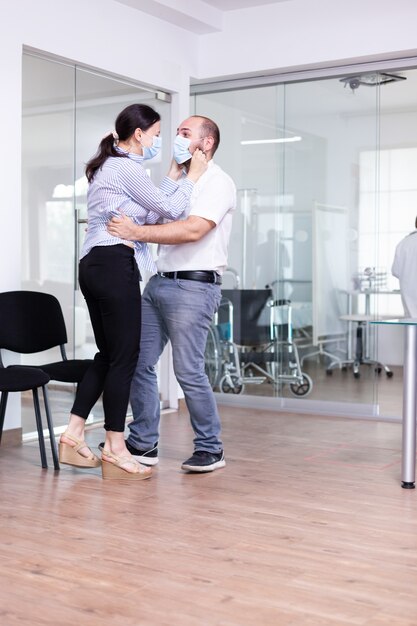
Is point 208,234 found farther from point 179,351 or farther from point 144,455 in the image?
point 144,455

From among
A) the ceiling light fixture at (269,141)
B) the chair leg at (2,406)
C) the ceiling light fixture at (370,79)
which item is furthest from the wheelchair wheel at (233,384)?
the chair leg at (2,406)

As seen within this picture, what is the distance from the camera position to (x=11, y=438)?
492cm

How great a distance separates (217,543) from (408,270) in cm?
331

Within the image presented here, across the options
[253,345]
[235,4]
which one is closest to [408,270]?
[253,345]

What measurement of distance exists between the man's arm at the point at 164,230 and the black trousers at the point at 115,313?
0.07 metres

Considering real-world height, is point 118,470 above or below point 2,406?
below

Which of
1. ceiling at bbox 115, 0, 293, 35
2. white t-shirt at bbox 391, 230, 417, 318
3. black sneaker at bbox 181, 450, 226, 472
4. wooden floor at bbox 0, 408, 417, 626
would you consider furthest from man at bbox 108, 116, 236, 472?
white t-shirt at bbox 391, 230, 417, 318

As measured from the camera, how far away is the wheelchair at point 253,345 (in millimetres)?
6461

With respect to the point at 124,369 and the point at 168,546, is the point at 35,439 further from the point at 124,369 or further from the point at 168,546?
the point at 168,546

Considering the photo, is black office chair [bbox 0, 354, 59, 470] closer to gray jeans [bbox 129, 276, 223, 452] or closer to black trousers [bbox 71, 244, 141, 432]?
black trousers [bbox 71, 244, 141, 432]

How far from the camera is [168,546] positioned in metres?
3.10

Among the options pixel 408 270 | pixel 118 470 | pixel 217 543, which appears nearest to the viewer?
pixel 217 543

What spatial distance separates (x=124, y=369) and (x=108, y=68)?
7.69ft

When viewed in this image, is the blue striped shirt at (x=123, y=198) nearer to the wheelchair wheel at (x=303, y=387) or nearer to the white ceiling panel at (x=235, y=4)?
the white ceiling panel at (x=235, y=4)
